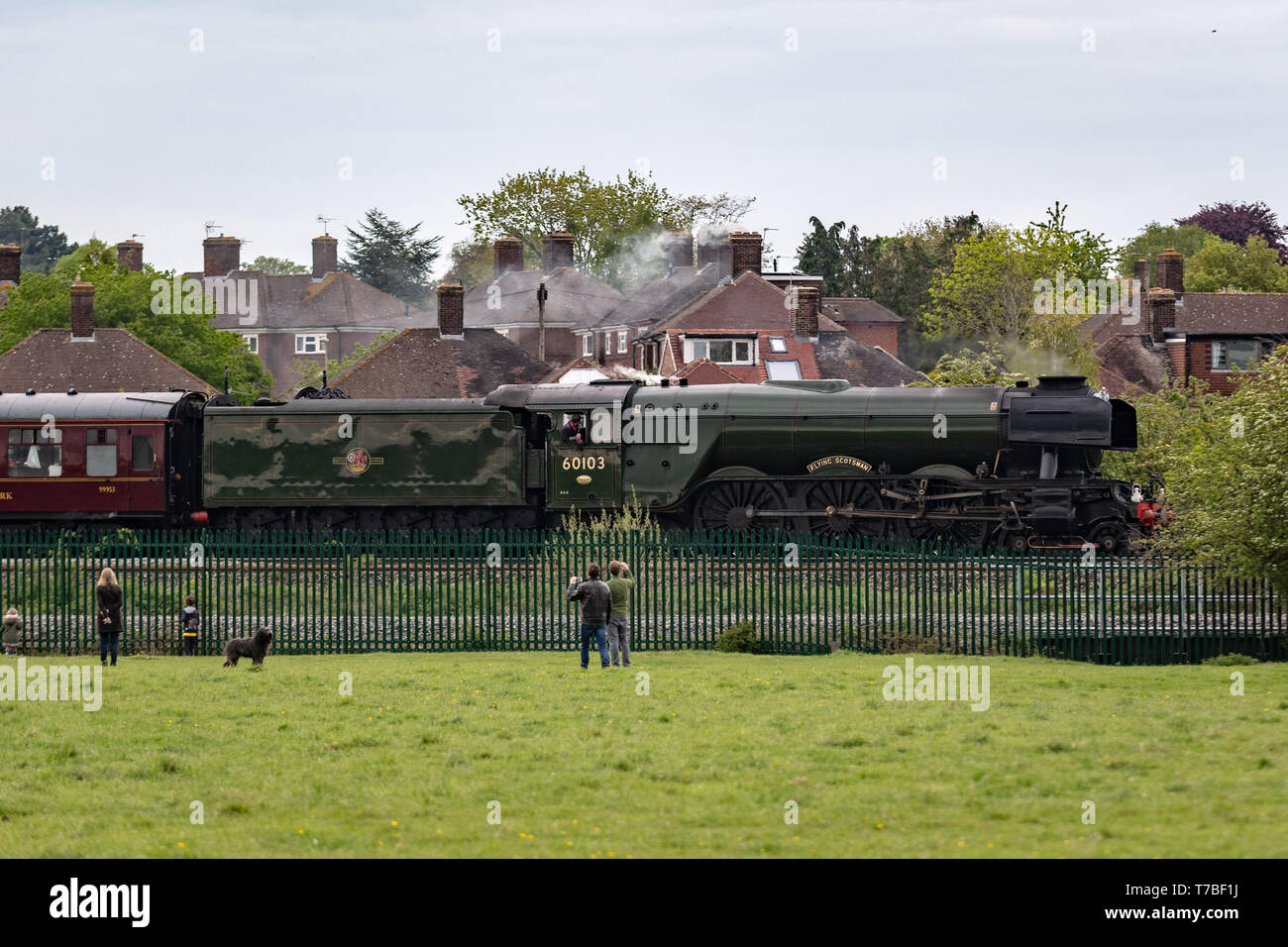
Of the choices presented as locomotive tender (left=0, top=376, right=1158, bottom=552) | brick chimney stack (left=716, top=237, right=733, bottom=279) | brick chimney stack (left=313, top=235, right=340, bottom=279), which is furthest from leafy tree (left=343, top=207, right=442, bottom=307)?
locomotive tender (left=0, top=376, right=1158, bottom=552)

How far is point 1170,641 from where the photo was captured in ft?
72.9

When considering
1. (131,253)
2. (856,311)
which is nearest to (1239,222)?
(856,311)

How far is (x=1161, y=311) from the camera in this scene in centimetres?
6962

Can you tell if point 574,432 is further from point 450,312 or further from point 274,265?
point 274,265

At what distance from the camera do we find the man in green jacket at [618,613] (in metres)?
19.6

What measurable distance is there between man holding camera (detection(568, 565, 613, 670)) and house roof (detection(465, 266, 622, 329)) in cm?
6271

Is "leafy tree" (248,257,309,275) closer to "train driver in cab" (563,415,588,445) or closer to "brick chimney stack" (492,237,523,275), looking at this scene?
"brick chimney stack" (492,237,523,275)

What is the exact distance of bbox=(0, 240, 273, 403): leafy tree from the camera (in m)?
63.8

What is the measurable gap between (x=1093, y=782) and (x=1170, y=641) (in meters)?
11.6

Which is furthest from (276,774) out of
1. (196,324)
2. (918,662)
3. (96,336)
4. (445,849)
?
(196,324)

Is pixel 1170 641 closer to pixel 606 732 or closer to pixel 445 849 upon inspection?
pixel 606 732

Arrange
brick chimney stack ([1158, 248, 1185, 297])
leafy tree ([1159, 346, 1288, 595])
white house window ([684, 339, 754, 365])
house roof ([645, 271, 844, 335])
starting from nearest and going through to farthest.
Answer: leafy tree ([1159, 346, 1288, 595]), white house window ([684, 339, 754, 365]), house roof ([645, 271, 844, 335]), brick chimney stack ([1158, 248, 1185, 297])

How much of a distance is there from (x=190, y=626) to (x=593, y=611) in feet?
22.7

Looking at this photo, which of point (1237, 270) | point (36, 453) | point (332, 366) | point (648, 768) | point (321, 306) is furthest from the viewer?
point (321, 306)
